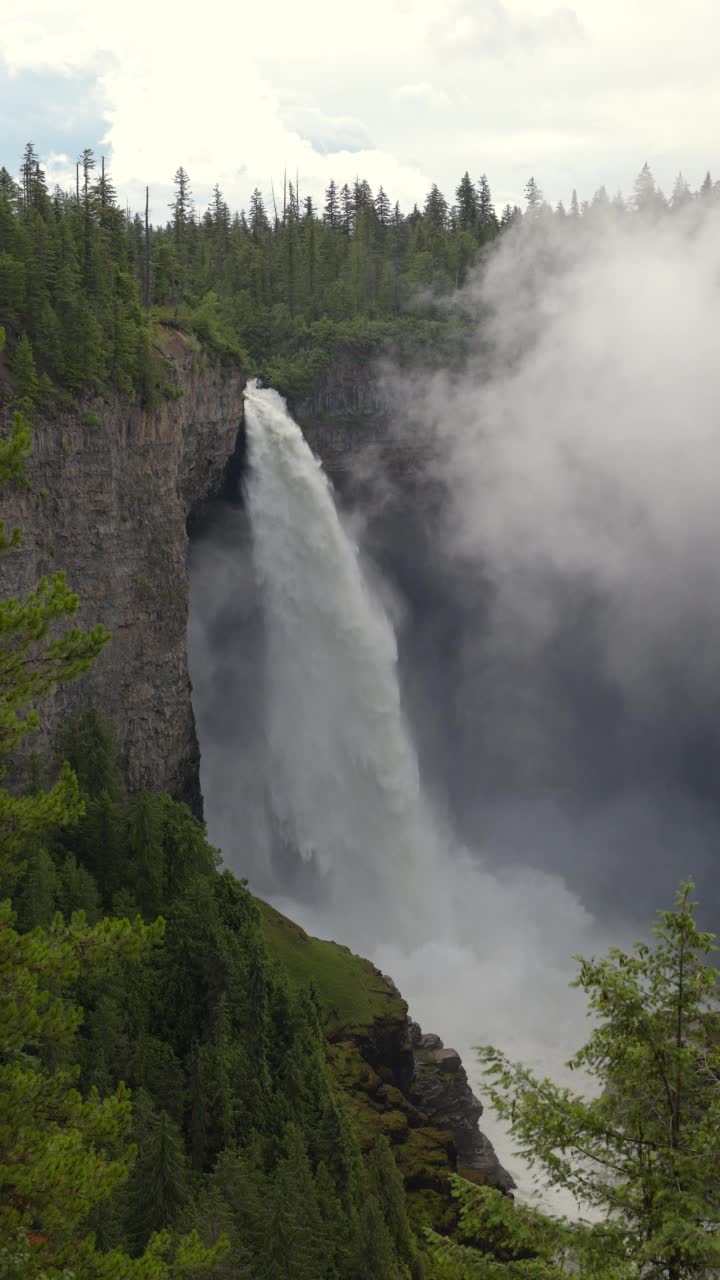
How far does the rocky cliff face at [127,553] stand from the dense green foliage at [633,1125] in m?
28.7

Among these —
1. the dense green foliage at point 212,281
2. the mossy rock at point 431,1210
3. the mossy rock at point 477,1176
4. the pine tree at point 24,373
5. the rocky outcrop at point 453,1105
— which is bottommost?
the mossy rock at point 431,1210

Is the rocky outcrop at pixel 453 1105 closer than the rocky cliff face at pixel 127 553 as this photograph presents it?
No

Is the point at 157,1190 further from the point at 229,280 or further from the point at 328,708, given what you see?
the point at 229,280

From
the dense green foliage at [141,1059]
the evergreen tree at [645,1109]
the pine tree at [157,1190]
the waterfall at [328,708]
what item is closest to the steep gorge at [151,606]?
the dense green foliage at [141,1059]

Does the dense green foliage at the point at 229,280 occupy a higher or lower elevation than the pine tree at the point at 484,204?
lower

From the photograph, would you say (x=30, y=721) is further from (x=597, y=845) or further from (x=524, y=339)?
(x=524, y=339)

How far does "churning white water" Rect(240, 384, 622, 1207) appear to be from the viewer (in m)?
60.6

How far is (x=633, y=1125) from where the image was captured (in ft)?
41.2

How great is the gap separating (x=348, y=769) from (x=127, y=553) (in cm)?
2349

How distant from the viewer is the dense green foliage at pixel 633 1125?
11.7m

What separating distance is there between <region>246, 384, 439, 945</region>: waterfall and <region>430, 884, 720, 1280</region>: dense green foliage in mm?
49014

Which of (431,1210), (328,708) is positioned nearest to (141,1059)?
(431,1210)

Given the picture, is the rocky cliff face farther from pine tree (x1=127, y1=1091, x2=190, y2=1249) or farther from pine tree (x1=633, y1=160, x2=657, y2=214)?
pine tree (x1=633, y1=160, x2=657, y2=214)

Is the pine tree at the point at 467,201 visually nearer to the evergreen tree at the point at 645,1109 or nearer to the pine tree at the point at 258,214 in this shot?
the pine tree at the point at 258,214
